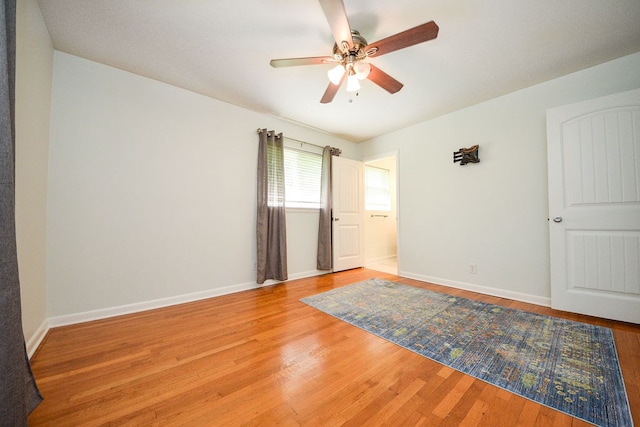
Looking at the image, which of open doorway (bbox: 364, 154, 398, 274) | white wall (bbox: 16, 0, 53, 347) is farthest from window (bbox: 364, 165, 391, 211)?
white wall (bbox: 16, 0, 53, 347)

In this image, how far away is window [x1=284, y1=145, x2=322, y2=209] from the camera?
3.58 m

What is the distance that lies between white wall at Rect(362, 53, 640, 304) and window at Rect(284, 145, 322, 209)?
54.2 inches

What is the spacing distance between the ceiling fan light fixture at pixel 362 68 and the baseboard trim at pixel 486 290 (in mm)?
2783

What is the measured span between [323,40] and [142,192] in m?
2.26

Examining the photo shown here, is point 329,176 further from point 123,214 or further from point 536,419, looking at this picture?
point 536,419

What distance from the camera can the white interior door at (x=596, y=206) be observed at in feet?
6.57

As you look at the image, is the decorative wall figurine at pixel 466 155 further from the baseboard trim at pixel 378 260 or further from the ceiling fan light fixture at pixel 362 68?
the baseboard trim at pixel 378 260

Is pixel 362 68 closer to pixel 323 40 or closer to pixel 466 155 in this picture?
pixel 323 40

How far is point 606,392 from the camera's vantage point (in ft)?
3.92

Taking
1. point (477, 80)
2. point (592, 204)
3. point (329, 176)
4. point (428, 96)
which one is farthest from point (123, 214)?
point (592, 204)

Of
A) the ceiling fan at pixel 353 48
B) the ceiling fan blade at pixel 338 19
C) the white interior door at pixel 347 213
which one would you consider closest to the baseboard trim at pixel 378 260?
the white interior door at pixel 347 213

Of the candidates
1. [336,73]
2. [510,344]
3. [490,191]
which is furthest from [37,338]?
[490,191]

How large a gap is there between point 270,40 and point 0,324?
7.30ft

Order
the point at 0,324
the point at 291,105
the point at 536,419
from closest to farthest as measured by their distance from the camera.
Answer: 1. the point at 0,324
2. the point at 536,419
3. the point at 291,105
